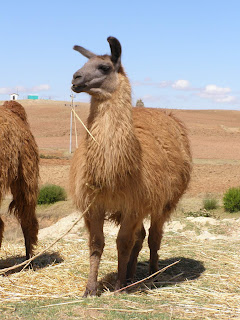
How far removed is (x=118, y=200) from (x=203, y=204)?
9.31 m

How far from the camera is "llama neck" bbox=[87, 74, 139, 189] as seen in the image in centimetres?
490

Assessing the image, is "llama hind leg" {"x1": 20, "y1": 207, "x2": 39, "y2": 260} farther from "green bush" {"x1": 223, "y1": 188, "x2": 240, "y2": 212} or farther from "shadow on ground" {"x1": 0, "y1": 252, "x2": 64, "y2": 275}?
"green bush" {"x1": 223, "y1": 188, "x2": 240, "y2": 212}

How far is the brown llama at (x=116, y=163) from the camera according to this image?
16.2 ft

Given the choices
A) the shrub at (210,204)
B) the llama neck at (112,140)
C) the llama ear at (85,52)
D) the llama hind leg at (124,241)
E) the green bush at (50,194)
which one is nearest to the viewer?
the llama neck at (112,140)

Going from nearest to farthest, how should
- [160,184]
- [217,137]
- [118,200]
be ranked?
[118,200] < [160,184] < [217,137]

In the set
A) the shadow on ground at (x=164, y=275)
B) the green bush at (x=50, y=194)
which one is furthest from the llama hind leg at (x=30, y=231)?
the green bush at (x=50, y=194)

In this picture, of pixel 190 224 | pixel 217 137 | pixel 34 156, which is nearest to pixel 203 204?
pixel 190 224

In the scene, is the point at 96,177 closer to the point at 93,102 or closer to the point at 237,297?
the point at 93,102

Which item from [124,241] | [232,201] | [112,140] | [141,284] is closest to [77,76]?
[112,140]

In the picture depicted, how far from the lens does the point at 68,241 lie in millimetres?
8688

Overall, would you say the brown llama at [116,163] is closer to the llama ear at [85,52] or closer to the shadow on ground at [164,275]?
the llama ear at [85,52]

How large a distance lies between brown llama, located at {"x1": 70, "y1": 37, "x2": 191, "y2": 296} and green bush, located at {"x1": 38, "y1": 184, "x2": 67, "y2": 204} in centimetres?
1009

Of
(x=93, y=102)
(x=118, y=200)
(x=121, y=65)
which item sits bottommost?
(x=118, y=200)

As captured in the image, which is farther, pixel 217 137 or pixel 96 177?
pixel 217 137
